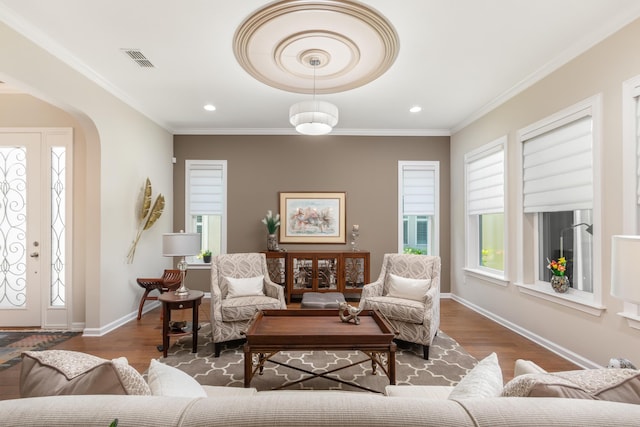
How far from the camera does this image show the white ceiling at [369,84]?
7.98 ft

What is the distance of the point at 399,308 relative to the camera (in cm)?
327

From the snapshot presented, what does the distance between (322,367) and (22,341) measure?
3309 mm

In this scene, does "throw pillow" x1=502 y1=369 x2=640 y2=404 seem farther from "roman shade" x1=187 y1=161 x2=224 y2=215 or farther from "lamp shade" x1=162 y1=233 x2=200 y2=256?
"roman shade" x1=187 y1=161 x2=224 y2=215

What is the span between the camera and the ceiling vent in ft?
10.00

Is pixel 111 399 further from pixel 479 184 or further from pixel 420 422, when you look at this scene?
pixel 479 184

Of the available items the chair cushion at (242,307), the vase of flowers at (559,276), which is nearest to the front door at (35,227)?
the chair cushion at (242,307)

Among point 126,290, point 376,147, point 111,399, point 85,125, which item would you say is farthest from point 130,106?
point 111,399

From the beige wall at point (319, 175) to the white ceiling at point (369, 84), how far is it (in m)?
0.96

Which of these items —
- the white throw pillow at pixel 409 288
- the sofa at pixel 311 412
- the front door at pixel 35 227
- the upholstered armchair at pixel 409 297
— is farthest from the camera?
the front door at pixel 35 227

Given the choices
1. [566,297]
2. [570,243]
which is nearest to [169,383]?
[566,297]

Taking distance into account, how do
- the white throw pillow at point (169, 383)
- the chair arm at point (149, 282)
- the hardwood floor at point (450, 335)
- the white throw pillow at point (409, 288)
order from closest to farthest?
the white throw pillow at point (169, 383)
the hardwood floor at point (450, 335)
the white throw pillow at point (409, 288)
the chair arm at point (149, 282)

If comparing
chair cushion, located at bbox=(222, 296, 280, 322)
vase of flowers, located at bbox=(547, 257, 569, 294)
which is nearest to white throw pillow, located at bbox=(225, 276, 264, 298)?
chair cushion, located at bbox=(222, 296, 280, 322)

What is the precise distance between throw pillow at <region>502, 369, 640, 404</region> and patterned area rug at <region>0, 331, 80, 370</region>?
158 inches

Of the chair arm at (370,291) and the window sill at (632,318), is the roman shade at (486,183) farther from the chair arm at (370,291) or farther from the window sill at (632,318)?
the chair arm at (370,291)
